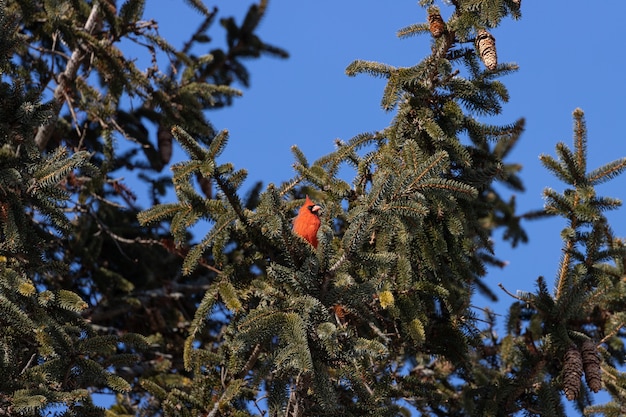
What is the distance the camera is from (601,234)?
7.23m

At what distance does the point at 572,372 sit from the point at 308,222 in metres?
2.42

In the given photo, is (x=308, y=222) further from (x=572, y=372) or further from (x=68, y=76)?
(x=68, y=76)

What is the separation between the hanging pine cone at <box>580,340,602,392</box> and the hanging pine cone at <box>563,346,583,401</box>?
0.06 metres

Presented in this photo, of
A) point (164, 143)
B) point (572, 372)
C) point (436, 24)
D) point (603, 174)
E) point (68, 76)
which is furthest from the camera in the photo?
point (164, 143)

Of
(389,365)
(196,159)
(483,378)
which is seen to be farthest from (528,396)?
(196,159)

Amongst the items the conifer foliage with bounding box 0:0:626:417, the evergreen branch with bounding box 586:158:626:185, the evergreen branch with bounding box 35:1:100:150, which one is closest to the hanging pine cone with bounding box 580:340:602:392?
the conifer foliage with bounding box 0:0:626:417

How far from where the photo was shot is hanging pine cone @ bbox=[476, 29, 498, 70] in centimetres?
665

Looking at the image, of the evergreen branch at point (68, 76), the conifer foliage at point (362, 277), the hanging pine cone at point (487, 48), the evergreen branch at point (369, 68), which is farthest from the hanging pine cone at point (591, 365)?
the evergreen branch at point (68, 76)

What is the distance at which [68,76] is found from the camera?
397 inches

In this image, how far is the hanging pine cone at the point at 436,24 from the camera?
7145 mm

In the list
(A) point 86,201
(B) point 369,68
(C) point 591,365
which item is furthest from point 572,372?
(A) point 86,201

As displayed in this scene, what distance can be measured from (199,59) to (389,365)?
4.78m

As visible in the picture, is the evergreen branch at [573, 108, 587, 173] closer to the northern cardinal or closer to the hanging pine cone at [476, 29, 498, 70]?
the hanging pine cone at [476, 29, 498, 70]

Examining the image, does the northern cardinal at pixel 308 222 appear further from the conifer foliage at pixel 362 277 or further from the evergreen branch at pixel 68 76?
the evergreen branch at pixel 68 76
